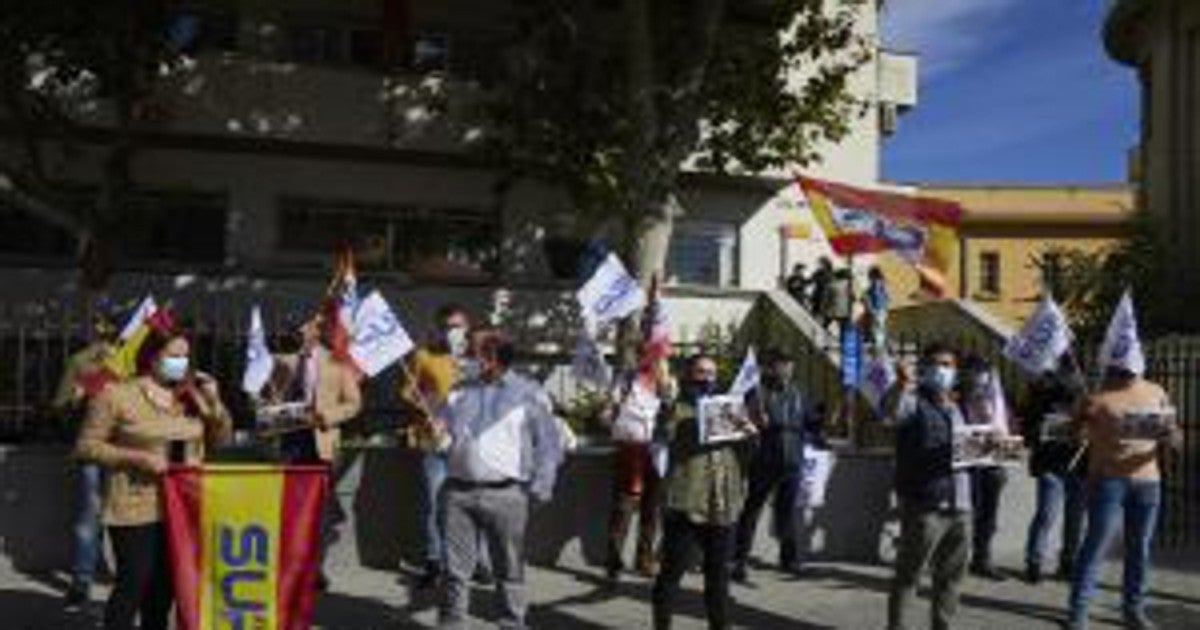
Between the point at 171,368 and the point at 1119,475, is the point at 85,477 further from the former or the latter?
the point at 1119,475

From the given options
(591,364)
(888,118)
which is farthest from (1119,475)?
(888,118)

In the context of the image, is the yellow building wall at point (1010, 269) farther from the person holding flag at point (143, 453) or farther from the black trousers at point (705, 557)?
the person holding flag at point (143, 453)

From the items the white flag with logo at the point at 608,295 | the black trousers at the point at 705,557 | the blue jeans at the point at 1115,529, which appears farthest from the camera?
the white flag with logo at the point at 608,295

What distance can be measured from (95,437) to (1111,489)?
19.9 feet

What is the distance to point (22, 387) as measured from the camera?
14156 mm

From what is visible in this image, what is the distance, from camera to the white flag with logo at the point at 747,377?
12.3m

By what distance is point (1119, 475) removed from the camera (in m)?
11.8

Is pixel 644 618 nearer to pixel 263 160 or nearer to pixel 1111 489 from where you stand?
pixel 1111 489

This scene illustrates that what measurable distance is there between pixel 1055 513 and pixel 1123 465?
2.50m

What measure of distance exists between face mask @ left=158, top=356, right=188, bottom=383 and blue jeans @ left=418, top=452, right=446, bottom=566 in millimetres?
3231

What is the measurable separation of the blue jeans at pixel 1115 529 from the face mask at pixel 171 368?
5.55 metres

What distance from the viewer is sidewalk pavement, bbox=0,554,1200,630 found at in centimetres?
1195

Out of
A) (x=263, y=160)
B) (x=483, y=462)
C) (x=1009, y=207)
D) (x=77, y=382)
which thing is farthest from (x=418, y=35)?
(x=1009, y=207)

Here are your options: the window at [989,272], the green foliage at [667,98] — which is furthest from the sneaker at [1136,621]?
the window at [989,272]
